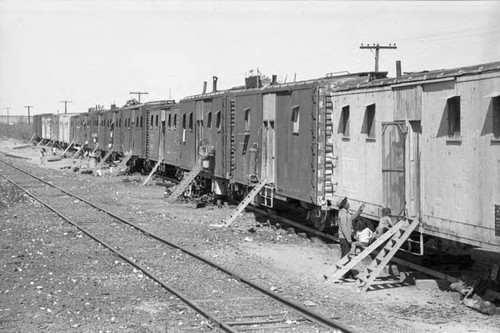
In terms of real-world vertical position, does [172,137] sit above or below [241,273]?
above

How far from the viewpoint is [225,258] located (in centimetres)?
1428

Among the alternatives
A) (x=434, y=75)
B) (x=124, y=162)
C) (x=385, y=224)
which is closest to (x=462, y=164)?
(x=434, y=75)

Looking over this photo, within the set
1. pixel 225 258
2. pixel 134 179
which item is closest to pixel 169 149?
pixel 134 179

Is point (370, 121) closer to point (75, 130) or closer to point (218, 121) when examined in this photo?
point (218, 121)

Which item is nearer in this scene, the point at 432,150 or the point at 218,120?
the point at 432,150

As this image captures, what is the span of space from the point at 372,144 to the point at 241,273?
3.68 meters

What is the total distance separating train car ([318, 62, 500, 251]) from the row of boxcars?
2 centimetres

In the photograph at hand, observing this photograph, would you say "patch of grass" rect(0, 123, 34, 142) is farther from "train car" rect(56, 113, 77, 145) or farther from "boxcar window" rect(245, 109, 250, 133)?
"boxcar window" rect(245, 109, 250, 133)

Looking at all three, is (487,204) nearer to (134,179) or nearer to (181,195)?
(181,195)

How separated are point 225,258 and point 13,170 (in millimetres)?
31102

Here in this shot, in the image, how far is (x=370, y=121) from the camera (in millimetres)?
13891

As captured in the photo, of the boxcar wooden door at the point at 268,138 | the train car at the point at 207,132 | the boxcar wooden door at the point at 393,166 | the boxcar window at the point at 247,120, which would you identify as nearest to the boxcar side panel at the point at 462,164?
the boxcar wooden door at the point at 393,166

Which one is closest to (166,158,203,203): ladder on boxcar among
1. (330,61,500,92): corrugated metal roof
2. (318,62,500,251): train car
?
(318,62,500,251): train car

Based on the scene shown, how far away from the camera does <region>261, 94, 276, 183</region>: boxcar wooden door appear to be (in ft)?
61.5
